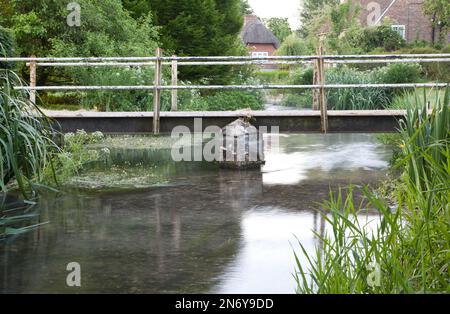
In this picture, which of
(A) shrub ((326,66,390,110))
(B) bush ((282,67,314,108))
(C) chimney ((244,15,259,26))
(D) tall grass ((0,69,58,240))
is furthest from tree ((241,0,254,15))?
(D) tall grass ((0,69,58,240))

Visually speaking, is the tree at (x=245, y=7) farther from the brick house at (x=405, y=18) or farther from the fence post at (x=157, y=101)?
the fence post at (x=157, y=101)

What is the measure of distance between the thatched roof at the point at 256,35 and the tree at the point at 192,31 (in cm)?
4408

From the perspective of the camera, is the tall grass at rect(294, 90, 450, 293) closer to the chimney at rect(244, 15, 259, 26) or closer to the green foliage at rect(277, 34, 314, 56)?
the green foliage at rect(277, 34, 314, 56)

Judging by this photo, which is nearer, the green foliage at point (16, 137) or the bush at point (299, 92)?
the green foliage at point (16, 137)

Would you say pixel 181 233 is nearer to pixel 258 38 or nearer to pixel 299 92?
pixel 299 92

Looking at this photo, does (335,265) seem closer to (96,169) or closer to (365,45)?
(96,169)

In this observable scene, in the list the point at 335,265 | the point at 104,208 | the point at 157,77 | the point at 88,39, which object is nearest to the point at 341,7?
the point at 88,39

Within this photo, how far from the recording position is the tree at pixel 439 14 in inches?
1503

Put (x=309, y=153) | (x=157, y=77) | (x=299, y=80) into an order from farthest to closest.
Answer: (x=299, y=80) < (x=309, y=153) < (x=157, y=77)

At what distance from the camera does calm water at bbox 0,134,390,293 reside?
5.99 m

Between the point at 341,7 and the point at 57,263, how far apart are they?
138 ft

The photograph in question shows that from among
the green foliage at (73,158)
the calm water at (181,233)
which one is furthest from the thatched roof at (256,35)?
the calm water at (181,233)

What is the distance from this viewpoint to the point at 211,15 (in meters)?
25.6

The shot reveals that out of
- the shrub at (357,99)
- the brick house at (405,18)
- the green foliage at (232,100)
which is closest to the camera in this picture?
the shrub at (357,99)
